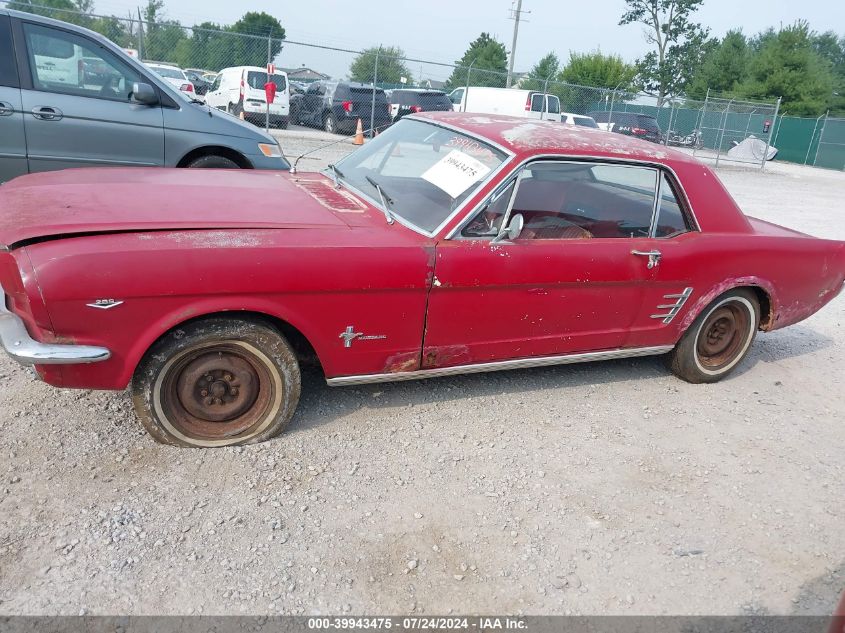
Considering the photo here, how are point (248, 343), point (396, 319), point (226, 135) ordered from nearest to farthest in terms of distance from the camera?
1. point (248, 343)
2. point (396, 319)
3. point (226, 135)

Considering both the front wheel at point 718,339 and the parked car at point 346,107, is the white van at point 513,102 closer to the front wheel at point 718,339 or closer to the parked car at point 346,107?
the parked car at point 346,107

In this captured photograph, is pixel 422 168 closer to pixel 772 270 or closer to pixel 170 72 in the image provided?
pixel 772 270

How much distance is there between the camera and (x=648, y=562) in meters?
2.63

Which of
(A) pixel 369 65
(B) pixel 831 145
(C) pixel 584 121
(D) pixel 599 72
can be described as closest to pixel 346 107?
(A) pixel 369 65

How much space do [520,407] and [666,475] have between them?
851 millimetres

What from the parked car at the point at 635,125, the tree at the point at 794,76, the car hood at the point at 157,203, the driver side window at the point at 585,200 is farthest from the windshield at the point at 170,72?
the tree at the point at 794,76

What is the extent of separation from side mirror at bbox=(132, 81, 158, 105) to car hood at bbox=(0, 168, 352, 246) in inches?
75.2

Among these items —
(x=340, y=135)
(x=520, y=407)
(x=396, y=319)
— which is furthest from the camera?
(x=340, y=135)

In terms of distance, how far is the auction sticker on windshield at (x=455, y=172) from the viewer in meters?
3.37

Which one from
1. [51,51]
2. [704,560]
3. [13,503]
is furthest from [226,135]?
[704,560]

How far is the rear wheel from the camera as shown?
5.60 meters

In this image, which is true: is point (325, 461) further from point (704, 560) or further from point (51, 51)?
point (51, 51)

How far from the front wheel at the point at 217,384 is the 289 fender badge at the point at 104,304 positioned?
0.27 meters

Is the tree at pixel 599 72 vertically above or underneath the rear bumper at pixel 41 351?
above
